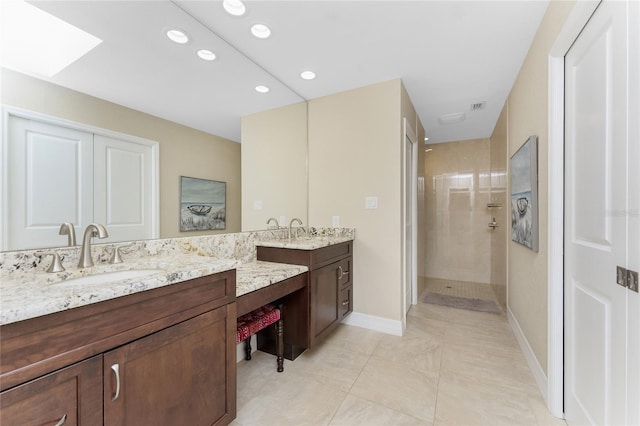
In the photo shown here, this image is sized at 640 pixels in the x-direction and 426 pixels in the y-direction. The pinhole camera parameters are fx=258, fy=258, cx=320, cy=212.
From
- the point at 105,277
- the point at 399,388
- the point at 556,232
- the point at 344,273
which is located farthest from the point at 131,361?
the point at 556,232

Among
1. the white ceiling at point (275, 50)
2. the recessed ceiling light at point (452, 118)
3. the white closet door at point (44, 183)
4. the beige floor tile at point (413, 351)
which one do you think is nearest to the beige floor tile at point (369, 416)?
the beige floor tile at point (413, 351)

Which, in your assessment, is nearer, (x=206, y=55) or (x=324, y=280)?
(x=206, y=55)

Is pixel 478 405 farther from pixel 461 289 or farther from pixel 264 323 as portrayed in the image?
pixel 461 289

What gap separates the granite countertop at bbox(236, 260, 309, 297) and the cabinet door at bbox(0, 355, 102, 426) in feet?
2.11

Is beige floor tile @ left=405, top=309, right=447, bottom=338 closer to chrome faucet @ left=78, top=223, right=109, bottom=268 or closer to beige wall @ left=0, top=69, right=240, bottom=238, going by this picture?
beige wall @ left=0, top=69, right=240, bottom=238

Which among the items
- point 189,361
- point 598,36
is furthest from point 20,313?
point 598,36

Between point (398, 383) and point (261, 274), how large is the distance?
1.18 metres

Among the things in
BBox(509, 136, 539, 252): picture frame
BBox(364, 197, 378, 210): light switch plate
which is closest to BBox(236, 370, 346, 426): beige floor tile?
BBox(364, 197, 378, 210): light switch plate

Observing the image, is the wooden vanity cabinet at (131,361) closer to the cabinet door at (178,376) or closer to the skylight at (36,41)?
the cabinet door at (178,376)

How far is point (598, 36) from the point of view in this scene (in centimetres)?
113

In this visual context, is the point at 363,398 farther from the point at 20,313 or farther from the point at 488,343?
the point at 20,313

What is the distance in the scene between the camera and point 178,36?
165 cm

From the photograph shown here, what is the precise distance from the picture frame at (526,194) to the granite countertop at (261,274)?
5.34 feet

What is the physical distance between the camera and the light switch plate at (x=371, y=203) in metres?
2.52
